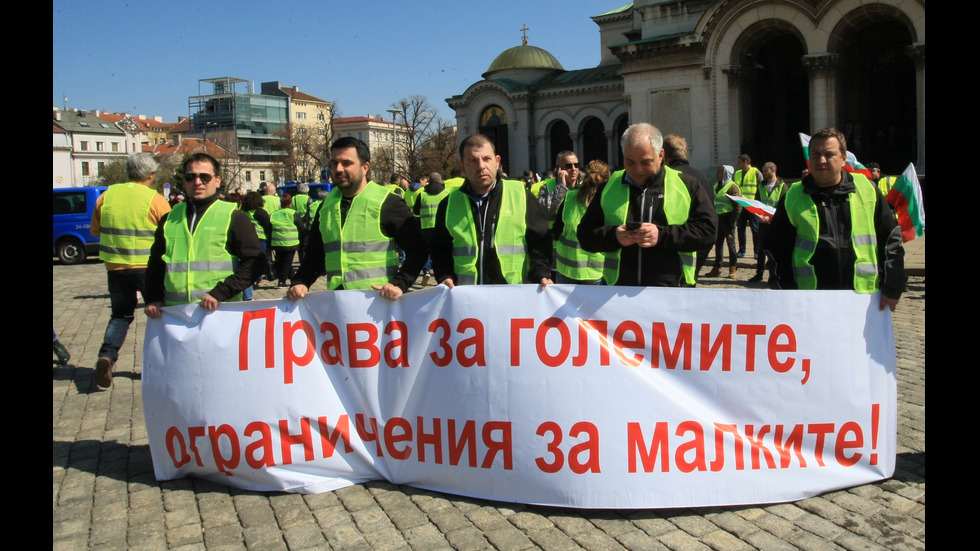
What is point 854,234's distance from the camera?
472 cm

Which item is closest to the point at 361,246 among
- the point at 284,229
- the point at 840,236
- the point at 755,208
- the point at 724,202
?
the point at 840,236

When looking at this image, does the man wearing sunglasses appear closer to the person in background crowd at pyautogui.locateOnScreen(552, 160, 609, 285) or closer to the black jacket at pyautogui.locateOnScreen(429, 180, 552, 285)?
the black jacket at pyautogui.locateOnScreen(429, 180, 552, 285)

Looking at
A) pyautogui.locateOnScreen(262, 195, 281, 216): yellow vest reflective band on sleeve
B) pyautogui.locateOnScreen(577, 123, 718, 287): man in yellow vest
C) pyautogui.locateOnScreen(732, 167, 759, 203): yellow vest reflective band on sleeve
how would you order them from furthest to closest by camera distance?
pyautogui.locateOnScreen(262, 195, 281, 216): yellow vest reflective band on sleeve < pyautogui.locateOnScreen(732, 167, 759, 203): yellow vest reflective band on sleeve < pyautogui.locateOnScreen(577, 123, 718, 287): man in yellow vest

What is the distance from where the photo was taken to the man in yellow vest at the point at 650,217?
4.63 metres

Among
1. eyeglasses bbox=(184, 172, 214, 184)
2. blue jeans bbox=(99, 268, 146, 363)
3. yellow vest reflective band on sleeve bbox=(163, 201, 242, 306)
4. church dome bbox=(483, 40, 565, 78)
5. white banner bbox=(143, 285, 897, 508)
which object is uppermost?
church dome bbox=(483, 40, 565, 78)

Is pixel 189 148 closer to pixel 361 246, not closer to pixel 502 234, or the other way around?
pixel 361 246

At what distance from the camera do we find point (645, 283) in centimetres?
478

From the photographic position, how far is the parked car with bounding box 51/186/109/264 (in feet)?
75.7

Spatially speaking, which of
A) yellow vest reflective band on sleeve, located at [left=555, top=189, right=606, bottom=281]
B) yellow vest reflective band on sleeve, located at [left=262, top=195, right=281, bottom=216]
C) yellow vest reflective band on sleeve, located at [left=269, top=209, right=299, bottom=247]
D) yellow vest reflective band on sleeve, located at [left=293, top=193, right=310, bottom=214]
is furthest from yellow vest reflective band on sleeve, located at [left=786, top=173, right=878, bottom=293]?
yellow vest reflective band on sleeve, located at [left=293, top=193, right=310, bottom=214]

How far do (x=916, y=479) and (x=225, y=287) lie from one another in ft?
13.6

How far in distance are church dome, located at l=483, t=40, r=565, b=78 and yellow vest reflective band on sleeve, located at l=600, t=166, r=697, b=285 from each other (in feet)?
152

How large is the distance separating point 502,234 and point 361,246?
0.87m
